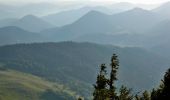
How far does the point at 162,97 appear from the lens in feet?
A: 90.1

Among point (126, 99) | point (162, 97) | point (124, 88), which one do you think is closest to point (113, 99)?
point (126, 99)

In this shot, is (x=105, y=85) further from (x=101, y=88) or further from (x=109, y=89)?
(x=109, y=89)

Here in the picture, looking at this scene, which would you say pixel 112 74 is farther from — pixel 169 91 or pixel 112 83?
pixel 169 91

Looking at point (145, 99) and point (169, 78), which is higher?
point (145, 99)

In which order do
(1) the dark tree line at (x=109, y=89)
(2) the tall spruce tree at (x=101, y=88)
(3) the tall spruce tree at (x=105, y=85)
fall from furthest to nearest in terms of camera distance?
(3) the tall spruce tree at (x=105, y=85) < (2) the tall spruce tree at (x=101, y=88) < (1) the dark tree line at (x=109, y=89)

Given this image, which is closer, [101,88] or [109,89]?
[101,88]

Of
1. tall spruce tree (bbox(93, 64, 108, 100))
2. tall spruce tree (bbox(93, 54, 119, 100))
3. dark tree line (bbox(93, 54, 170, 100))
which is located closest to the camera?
dark tree line (bbox(93, 54, 170, 100))

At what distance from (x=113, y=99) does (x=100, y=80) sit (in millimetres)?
1890

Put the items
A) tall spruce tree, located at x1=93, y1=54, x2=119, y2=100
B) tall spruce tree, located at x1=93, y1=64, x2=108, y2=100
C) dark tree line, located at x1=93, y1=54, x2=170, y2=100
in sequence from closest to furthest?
dark tree line, located at x1=93, y1=54, x2=170, y2=100 → tall spruce tree, located at x1=93, y1=64, x2=108, y2=100 → tall spruce tree, located at x1=93, y1=54, x2=119, y2=100

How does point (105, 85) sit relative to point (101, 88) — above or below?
above

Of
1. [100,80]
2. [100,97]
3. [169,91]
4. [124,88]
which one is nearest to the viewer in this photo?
[169,91]

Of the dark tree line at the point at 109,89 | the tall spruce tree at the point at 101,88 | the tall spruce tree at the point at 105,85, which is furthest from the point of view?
the tall spruce tree at the point at 105,85

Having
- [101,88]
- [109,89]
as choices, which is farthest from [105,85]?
[109,89]

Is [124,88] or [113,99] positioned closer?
[113,99]
